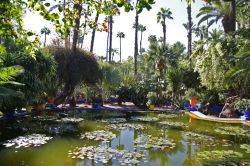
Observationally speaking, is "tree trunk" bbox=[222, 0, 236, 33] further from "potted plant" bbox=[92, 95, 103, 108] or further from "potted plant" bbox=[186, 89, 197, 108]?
"potted plant" bbox=[92, 95, 103, 108]

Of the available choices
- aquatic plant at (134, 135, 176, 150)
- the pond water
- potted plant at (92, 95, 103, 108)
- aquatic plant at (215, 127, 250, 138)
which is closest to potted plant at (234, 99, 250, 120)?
the pond water

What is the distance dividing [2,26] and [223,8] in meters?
25.3

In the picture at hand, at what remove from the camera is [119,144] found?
1233 centimetres

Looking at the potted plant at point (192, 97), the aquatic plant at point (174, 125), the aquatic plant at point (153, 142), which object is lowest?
the aquatic plant at point (153, 142)

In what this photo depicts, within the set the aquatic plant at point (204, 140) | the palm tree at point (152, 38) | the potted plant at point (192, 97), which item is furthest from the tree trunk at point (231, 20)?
the palm tree at point (152, 38)

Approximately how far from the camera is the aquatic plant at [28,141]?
11852 millimetres

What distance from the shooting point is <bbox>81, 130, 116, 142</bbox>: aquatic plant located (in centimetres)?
1331

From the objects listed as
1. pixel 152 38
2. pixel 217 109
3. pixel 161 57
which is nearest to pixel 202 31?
pixel 152 38

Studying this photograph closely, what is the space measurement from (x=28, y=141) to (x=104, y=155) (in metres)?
3.81

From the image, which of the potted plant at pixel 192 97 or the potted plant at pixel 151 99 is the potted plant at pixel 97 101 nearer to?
the potted plant at pixel 151 99

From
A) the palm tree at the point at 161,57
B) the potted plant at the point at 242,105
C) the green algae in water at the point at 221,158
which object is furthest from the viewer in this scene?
the palm tree at the point at 161,57

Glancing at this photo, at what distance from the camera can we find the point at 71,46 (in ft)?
87.7

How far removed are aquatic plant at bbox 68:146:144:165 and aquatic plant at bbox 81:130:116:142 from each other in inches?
77.5

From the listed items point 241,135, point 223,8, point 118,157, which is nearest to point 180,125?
point 241,135
